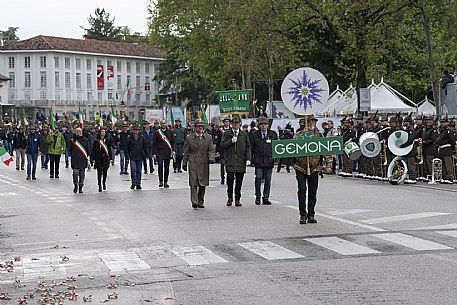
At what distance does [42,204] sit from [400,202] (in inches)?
325

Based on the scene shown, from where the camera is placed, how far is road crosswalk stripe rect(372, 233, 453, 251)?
12.0m

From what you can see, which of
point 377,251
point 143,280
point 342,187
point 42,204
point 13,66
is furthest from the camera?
point 13,66

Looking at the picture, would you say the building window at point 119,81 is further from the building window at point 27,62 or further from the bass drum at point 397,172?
the bass drum at point 397,172

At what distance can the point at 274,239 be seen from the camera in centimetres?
1323

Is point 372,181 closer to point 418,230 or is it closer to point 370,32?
point 418,230

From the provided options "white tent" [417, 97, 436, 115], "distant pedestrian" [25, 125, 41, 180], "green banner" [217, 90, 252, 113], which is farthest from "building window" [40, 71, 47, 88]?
"distant pedestrian" [25, 125, 41, 180]

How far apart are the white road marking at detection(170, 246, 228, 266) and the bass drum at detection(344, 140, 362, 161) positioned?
609 inches

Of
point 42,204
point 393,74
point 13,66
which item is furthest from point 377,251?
point 13,66

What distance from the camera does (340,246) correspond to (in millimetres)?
12312

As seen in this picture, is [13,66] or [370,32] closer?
[370,32]

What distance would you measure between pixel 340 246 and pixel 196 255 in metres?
2.04

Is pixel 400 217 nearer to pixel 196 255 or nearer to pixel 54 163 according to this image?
pixel 196 255

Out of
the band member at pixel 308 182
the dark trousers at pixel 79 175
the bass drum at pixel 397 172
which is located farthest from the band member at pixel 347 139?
the band member at pixel 308 182

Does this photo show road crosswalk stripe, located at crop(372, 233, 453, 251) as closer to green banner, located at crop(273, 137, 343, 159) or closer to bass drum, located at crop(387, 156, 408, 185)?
green banner, located at crop(273, 137, 343, 159)
